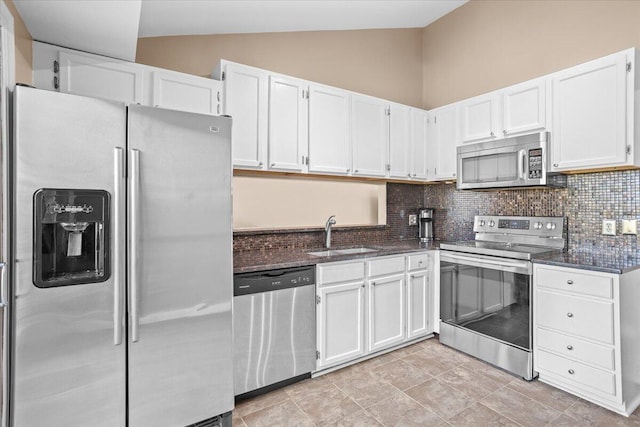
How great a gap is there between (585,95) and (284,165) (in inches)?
89.1

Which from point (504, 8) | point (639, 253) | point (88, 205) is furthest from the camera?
point (504, 8)

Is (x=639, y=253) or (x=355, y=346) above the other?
(x=639, y=253)

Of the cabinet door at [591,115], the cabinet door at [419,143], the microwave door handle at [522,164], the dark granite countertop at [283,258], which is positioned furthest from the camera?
the cabinet door at [419,143]

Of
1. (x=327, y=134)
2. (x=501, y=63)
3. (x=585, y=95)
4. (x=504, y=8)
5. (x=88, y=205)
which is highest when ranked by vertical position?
(x=504, y=8)

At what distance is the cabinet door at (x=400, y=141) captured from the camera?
3.31 metres

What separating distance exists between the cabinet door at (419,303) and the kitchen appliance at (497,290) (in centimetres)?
12

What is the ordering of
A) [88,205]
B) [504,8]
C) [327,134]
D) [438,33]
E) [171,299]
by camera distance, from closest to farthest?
[88,205], [171,299], [327,134], [504,8], [438,33]

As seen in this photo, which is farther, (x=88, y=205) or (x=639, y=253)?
(x=639, y=253)

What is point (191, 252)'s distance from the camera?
1780mm

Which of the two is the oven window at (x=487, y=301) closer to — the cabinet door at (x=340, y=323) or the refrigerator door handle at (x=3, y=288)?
the cabinet door at (x=340, y=323)

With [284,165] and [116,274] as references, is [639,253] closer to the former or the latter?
[284,165]

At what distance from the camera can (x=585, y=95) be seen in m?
2.45

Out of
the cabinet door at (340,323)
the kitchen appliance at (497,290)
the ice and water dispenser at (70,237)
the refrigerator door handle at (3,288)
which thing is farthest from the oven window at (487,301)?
the refrigerator door handle at (3,288)

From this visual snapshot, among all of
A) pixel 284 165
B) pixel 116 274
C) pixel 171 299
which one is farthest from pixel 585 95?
pixel 116 274
